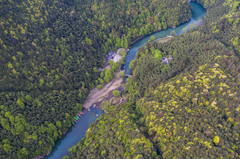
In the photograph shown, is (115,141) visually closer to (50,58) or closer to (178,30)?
(50,58)

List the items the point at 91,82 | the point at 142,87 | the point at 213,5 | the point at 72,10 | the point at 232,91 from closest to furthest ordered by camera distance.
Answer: the point at 232,91 → the point at 142,87 → the point at 91,82 → the point at 72,10 → the point at 213,5

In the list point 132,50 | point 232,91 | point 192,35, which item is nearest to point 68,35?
point 132,50

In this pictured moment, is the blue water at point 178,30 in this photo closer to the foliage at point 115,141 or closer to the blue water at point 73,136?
the blue water at point 73,136

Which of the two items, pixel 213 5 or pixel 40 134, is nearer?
pixel 40 134

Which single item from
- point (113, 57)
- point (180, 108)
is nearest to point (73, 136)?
point (180, 108)

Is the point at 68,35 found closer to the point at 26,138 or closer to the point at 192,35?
the point at 26,138

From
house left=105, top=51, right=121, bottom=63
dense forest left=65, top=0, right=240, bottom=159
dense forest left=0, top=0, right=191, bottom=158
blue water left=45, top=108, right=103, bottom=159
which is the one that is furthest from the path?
house left=105, top=51, right=121, bottom=63

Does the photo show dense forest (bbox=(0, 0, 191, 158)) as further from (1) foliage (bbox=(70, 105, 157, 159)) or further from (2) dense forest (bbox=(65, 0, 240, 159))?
(2) dense forest (bbox=(65, 0, 240, 159))
